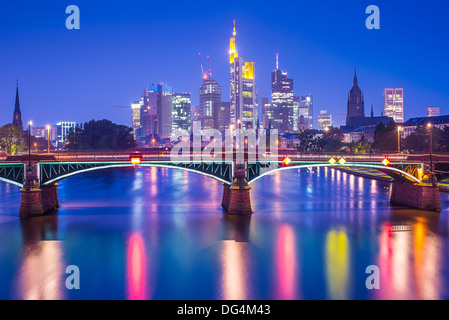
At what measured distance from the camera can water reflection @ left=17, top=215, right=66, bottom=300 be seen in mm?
25047

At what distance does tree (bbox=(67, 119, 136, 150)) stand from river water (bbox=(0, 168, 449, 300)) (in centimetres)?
7060

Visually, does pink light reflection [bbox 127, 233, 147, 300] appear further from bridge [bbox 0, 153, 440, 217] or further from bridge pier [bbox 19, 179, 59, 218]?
bridge pier [bbox 19, 179, 59, 218]

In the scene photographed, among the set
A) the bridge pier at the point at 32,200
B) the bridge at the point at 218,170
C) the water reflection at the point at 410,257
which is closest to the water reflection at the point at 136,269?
the bridge at the point at 218,170

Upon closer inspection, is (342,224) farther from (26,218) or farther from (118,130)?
Answer: (118,130)

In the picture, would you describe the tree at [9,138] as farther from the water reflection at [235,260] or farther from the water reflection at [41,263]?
the water reflection at [235,260]

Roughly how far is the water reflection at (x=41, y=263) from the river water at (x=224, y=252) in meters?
0.08

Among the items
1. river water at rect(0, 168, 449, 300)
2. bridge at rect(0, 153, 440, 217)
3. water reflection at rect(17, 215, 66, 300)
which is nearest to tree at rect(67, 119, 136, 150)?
river water at rect(0, 168, 449, 300)

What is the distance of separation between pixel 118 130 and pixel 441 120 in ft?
497

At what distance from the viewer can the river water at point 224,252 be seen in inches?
1009

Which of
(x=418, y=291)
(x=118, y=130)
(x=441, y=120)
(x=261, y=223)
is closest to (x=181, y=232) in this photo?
(x=261, y=223)

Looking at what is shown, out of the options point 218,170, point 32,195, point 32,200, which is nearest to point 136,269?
point 218,170

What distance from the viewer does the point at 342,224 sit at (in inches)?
1710

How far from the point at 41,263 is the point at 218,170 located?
22930 millimetres
